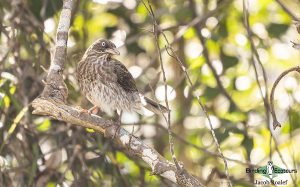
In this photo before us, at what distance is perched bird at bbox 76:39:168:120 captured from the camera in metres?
6.41

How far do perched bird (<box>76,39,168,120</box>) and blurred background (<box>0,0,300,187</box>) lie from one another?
166 millimetres

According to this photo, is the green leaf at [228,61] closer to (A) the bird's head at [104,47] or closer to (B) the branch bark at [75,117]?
(A) the bird's head at [104,47]

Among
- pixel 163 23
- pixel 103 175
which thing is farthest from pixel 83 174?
pixel 163 23

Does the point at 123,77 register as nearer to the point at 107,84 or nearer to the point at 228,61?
the point at 107,84

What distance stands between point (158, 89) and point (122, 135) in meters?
2.47

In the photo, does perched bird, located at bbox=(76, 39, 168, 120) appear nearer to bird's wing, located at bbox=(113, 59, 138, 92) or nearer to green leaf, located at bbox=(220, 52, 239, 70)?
bird's wing, located at bbox=(113, 59, 138, 92)

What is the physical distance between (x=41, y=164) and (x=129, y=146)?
2.00 meters

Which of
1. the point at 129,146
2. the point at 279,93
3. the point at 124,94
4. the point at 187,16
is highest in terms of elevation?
the point at 187,16

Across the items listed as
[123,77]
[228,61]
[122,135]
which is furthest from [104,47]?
[122,135]

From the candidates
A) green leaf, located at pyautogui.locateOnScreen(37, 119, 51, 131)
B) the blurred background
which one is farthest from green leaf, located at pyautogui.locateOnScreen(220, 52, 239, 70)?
green leaf, located at pyautogui.locateOnScreen(37, 119, 51, 131)

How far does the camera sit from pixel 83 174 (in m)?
6.23

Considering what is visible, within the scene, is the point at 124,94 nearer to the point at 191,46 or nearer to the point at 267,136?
the point at 267,136

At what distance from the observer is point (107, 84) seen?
645 cm

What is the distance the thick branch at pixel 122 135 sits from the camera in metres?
4.59
